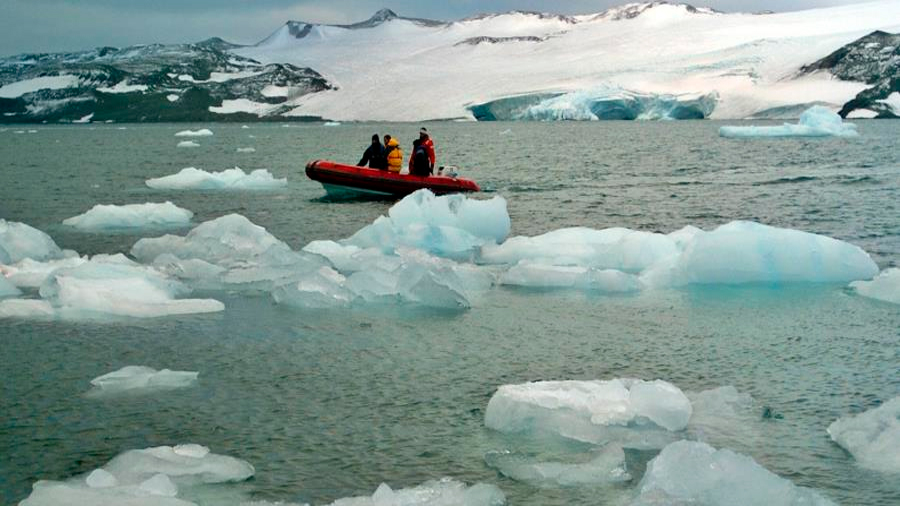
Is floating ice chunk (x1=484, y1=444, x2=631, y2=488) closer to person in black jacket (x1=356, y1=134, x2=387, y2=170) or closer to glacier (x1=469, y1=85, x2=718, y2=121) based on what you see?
person in black jacket (x1=356, y1=134, x2=387, y2=170)

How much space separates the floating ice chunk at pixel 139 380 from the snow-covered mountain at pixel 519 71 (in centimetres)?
7435

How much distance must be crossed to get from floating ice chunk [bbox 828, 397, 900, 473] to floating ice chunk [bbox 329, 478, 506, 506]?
1991mm

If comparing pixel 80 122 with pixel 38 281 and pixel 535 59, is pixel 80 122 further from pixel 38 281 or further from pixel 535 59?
pixel 38 281

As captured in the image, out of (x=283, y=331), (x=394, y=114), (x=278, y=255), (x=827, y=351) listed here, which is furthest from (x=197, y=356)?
(x=394, y=114)

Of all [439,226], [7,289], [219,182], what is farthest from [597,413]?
[219,182]

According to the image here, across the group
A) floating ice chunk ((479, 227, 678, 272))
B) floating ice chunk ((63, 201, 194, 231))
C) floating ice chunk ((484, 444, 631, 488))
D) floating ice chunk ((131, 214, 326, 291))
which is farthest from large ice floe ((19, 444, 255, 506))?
floating ice chunk ((63, 201, 194, 231))

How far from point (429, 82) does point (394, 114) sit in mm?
5699

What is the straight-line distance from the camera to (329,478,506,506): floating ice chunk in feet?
15.3

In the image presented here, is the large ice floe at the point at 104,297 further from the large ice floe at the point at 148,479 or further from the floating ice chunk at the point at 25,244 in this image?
the large ice floe at the point at 148,479

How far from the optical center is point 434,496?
4781 mm

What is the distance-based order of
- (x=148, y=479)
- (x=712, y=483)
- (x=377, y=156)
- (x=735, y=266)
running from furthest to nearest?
(x=377, y=156)
(x=735, y=266)
(x=148, y=479)
(x=712, y=483)

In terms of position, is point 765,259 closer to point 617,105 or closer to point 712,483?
point 712,483

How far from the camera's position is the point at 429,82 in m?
104

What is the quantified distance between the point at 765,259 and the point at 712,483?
607 cm
